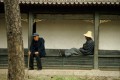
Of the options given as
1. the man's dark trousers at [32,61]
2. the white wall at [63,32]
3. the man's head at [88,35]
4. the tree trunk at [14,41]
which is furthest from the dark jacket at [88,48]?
the tree trunk at [14,41]

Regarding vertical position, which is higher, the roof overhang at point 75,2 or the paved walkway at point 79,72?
the roof overhang at point 75,2

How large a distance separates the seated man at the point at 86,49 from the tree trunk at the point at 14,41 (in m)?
6.61

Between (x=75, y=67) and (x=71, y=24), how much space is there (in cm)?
240

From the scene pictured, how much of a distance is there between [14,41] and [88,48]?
6.91 metres

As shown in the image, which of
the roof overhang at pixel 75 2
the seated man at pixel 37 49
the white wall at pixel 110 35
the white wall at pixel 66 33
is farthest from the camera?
the white wall at pixel 66 33

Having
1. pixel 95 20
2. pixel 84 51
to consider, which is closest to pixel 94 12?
pixel 95 20

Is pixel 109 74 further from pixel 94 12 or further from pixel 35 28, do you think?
pixel 35 28

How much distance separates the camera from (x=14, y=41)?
12.6m

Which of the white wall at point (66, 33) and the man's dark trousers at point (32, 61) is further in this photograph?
the white wall at point (66, 33)

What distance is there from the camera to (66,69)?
64.1 feet

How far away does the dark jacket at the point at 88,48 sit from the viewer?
1886cm

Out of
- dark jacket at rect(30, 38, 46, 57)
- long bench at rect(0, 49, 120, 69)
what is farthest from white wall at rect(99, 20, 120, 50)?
dark jacket at rect(30, 38, 46, 57)

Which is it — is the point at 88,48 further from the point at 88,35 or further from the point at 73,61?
the point at 73,61

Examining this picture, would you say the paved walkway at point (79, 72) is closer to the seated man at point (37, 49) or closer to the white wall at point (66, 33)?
the seated man at point (37, 49)
